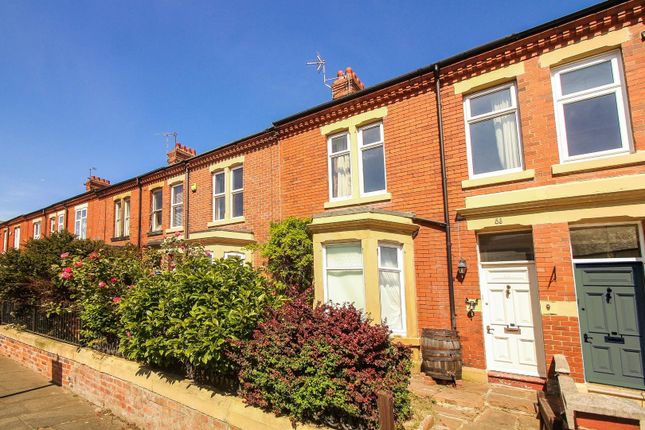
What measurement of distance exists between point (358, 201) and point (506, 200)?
11.5 ft

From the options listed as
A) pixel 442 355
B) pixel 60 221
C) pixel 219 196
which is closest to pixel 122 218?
pixel 219 196

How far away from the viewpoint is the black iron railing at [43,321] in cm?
797

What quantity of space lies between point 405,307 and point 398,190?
2.71 m

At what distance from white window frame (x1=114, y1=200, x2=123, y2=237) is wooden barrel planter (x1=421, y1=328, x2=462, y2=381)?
16656mm

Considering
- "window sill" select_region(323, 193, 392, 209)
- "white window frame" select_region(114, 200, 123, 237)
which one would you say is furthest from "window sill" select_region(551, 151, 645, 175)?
"white window frame" select_region(114, 200, 123, 237)

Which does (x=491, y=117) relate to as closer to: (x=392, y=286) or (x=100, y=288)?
(x=392, y=286)

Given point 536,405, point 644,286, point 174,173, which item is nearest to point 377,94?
point 644,286

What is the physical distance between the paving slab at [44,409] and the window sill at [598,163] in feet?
28.0

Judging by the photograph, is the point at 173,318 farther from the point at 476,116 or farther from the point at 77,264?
the point at 476,116

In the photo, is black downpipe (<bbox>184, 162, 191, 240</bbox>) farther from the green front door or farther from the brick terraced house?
the green front door

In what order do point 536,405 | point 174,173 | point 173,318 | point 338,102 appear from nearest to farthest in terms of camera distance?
point 173,318, point 536,405, point 338,102, point 174,173

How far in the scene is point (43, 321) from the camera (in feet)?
30.3

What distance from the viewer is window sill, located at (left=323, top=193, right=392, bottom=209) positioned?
29.6ft

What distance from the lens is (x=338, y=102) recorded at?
1019 cm
